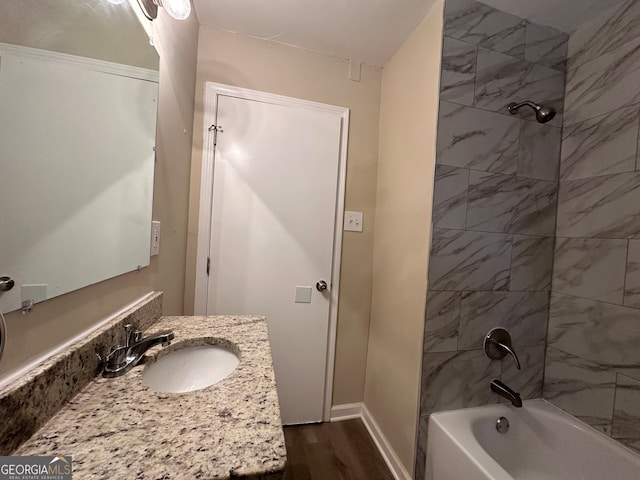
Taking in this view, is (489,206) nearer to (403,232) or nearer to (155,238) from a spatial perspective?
(403,232)

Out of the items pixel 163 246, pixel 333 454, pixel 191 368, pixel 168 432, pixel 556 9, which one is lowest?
pixel 333 454

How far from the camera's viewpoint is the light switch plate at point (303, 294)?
1.57m

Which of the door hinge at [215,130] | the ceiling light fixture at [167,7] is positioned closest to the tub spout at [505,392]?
the door hinge at [215,130]

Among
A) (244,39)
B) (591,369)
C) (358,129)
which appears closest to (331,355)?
(591,369)

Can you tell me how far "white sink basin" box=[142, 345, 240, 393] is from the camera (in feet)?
2.54

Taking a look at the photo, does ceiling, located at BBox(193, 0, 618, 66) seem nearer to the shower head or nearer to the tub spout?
the shower head

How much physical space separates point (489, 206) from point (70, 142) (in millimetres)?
1653

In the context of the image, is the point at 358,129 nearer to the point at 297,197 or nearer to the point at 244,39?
the point at 297,197

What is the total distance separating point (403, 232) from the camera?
1369mm

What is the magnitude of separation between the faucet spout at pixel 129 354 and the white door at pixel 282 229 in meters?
0.67

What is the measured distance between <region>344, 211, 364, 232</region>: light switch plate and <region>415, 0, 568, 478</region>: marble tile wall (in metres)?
0.58

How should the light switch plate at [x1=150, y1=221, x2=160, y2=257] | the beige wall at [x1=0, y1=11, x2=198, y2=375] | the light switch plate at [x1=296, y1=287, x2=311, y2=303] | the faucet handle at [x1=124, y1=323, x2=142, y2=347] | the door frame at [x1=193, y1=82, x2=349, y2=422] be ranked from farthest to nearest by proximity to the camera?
the light switch plate at [x1=296, y1=287, x2=311, y2=303] < the door frame at [x1=193, y1=82, x2=349, y2=422] < the light switch plate at [x1=150, y1=221, x2=160, y2=257] < the faucet handle at [x1=124, y1=323, x2=142, y2=347] < the beige wall at [x1=0, y1=11, x2=198, y2=375]

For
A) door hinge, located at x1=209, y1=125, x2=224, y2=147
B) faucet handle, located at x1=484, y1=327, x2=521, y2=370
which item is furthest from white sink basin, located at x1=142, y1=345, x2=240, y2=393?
faucet handle, located at x1=484, y1=327, x2=521, y2=370

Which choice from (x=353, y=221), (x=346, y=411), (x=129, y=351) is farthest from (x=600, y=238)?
(x=129, y=351)
